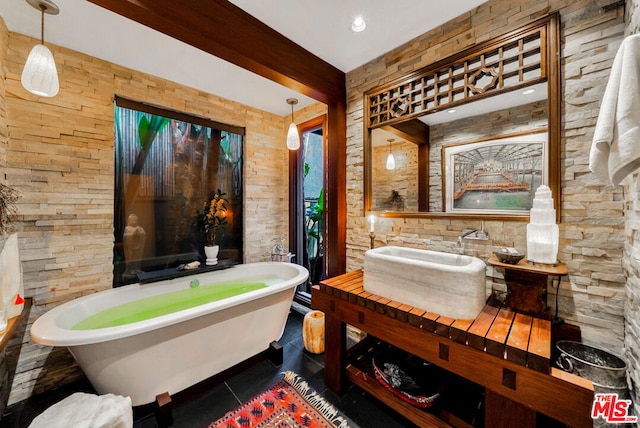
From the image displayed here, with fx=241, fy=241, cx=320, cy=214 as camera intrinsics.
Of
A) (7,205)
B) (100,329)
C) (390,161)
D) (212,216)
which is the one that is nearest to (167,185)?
(212,216)

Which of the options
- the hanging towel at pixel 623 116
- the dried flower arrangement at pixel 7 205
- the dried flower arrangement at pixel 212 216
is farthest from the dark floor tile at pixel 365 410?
the dried flower arrangement at pixel 7 205

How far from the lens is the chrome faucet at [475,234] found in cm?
159

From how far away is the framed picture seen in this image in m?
1.40

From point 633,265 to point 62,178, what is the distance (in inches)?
139

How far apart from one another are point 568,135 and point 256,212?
2897mm

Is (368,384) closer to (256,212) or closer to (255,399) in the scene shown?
(255,399)

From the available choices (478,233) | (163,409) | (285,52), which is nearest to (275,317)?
(163,409)

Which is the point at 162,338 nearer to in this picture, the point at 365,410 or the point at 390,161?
the point at 365,410

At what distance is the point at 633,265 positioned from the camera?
3.39ft

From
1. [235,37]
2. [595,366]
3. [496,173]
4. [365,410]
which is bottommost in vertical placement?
[365,410]

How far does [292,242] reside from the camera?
11.1ft

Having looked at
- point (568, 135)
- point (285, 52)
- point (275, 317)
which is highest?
point (285, 52)

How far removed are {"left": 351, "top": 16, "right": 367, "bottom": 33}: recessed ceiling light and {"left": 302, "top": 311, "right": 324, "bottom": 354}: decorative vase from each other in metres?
2.42

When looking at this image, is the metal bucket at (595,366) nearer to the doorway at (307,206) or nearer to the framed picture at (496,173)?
the framed picture at (496,173)
